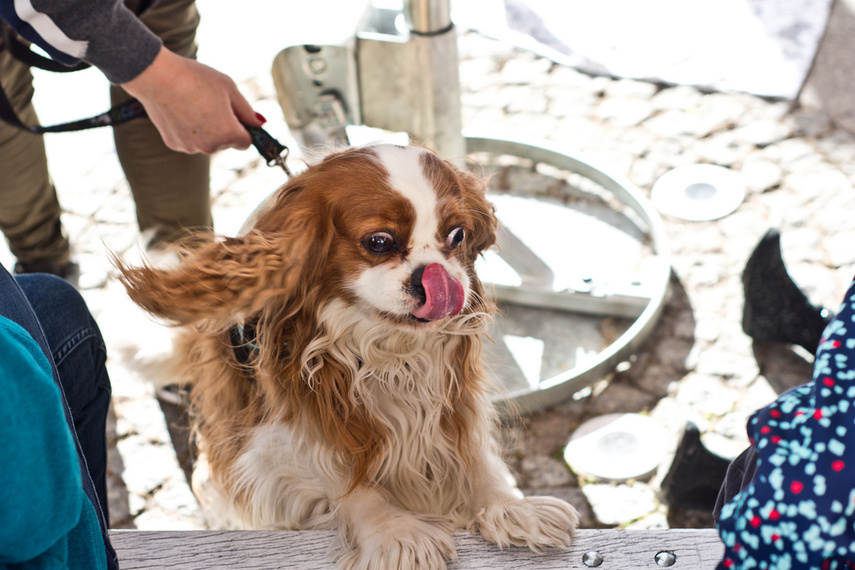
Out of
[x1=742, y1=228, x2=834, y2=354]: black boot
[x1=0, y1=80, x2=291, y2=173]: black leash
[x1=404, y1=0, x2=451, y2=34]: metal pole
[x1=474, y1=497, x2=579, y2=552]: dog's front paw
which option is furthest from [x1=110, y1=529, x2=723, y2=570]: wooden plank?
[x1=404, y1=0, x2=451, y2=34]: metal pole

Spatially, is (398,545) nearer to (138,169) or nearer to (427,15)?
(138,169)

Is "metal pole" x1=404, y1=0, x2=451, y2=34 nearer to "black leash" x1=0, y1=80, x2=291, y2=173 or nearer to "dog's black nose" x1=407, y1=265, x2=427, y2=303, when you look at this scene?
"black leash" x1=0, y1=80, x2=291, y2=173

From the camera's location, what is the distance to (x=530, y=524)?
1.43 metres

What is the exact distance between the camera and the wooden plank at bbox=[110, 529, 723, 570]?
4.33 feet

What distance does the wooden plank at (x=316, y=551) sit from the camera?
4.33ft

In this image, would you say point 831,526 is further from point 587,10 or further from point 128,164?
point 587,10

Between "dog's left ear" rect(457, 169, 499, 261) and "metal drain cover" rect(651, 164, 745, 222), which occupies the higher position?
"dog's left ear" rect(457, 169, 499, 261)

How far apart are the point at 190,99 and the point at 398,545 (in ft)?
3.21

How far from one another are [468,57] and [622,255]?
1.46 metres

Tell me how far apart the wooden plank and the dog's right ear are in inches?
14.7

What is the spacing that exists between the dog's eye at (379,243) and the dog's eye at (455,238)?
0.10 metres

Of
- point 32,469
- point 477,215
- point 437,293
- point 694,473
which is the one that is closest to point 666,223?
point 694,473

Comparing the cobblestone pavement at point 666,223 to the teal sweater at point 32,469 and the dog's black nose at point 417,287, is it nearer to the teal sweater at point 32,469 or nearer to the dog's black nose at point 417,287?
the dog's black nose at point 417,287

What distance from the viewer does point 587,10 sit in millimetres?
4273
